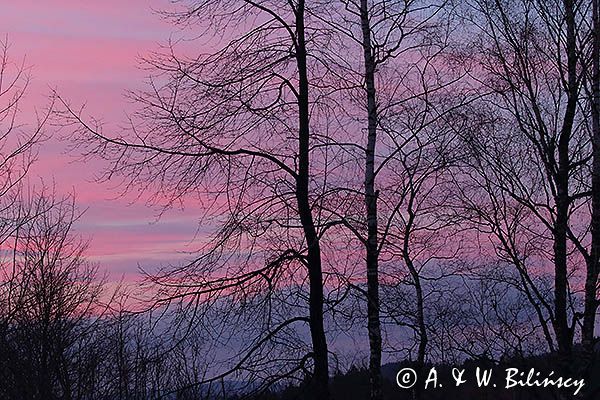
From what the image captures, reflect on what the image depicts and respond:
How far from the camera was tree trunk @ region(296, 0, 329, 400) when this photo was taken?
1336cm

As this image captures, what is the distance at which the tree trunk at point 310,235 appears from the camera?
13359 millimetres

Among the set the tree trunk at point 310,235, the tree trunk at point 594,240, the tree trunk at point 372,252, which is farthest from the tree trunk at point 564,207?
the tree trunk at point 310,235

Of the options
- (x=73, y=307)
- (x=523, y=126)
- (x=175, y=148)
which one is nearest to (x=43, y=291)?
(x=73, y=307)

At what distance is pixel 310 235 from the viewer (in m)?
13.3

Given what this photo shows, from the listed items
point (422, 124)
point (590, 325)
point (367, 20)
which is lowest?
point (590, 325)

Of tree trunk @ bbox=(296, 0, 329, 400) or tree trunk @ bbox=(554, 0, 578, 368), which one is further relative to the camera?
tree trunk @ bbox=(554, 0, 578, 368)

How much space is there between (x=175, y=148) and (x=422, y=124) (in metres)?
4.39

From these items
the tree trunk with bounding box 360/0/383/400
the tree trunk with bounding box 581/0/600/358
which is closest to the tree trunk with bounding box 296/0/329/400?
the tree trunk with bounding box 360/0/383/400

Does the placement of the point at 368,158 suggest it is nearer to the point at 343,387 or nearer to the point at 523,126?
the point at 523,126

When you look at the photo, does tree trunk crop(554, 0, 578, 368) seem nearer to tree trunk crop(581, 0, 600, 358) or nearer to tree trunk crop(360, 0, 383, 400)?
tree trunk crop(581, 0, 600, 358)

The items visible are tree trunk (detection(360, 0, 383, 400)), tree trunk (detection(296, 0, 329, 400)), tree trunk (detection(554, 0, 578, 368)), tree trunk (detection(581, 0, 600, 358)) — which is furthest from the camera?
tree trunk (detection(554, 0, 578, 368))

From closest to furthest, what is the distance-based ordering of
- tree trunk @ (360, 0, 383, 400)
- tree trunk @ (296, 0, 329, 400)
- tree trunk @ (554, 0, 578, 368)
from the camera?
tree trunk @ (296, 0, 329, 400) → tree trunk @ (360, 0, 383, 400) → tree trunk @ (554, 0, 578, 368)

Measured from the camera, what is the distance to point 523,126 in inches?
647

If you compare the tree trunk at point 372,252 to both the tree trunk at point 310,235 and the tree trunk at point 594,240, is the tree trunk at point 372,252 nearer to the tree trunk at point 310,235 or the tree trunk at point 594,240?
the tree trunk at point 310,235
